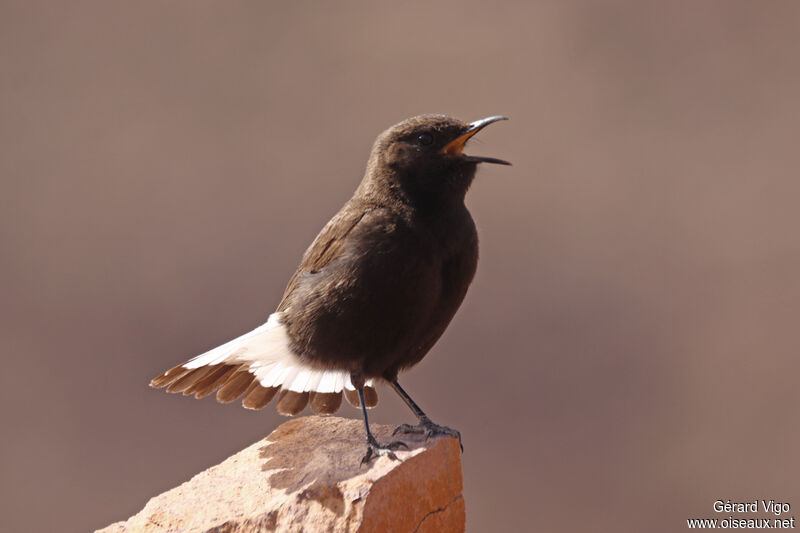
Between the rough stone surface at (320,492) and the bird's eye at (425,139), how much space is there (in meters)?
1.50

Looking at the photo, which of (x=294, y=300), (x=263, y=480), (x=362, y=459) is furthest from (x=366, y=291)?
(x=263, y=480)

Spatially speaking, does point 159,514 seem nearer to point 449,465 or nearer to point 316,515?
point 316,515

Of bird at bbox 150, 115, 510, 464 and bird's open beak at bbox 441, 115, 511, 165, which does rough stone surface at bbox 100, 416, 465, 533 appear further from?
bird's open beak at bbox 441, 115, 511, 165

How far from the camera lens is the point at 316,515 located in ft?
12.8

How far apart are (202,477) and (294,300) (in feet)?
3.56

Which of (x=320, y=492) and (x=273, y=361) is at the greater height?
(x=273, y=361)

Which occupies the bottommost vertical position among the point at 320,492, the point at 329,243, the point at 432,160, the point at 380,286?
the point at 320,492

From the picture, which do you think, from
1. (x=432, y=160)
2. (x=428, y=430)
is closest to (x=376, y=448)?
(x=428, y=430)

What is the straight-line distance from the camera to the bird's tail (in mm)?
4504

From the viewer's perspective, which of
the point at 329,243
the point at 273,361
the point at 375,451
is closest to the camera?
Answer: the point at 375,451

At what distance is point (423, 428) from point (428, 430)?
5 cm

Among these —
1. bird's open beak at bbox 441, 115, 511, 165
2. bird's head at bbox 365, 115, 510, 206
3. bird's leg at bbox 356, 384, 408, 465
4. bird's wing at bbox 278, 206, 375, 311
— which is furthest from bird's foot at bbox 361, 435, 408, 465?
bird's open beak at bbox 441, 115, 511, 165

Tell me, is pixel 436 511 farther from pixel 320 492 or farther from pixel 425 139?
pixel 425 139

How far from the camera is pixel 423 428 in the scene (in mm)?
4488
